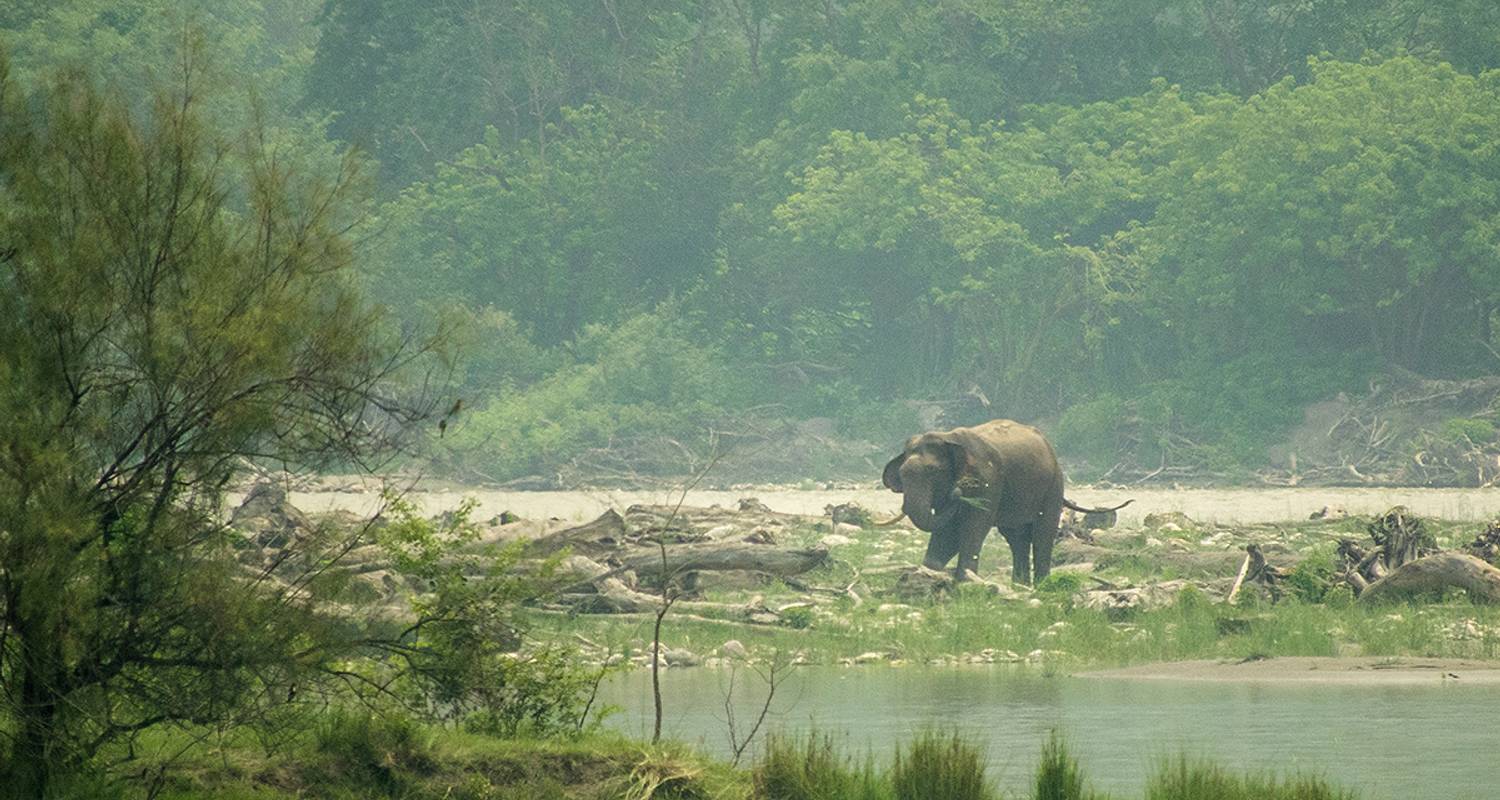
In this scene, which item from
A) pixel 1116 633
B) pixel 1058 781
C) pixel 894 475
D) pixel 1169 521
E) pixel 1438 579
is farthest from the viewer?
pixel 1169 521

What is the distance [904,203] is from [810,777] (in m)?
43.3

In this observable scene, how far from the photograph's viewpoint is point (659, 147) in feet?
205

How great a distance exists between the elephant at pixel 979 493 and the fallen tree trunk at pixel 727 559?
2.73 meters

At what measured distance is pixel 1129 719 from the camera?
16.3 metres

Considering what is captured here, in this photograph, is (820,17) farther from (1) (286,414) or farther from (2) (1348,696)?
(1) (286,414)

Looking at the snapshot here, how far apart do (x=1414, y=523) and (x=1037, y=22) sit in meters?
40.5

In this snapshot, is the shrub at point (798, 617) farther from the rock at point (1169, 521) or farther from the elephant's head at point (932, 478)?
the rock at point (1169, 521)

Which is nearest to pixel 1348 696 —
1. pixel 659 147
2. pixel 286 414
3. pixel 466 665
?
pixel 466 665

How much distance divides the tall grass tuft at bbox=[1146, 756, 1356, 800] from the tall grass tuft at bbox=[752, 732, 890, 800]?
153 cm

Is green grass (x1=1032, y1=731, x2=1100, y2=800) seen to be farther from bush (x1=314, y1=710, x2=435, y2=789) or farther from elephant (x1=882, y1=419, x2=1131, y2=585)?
elephant (x1=882, y1=419, x2=1131, y2=585)

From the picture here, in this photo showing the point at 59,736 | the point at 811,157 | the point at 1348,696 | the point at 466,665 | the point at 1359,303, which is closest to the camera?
the point at 59,736

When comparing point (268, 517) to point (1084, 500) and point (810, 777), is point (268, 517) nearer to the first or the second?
point (810, 777)

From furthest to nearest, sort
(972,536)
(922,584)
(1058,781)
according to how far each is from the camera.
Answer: (972,536) < (922,584) < (1058,781)

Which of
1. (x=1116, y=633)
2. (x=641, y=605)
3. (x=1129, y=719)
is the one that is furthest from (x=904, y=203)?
(x=1129, y=719)
